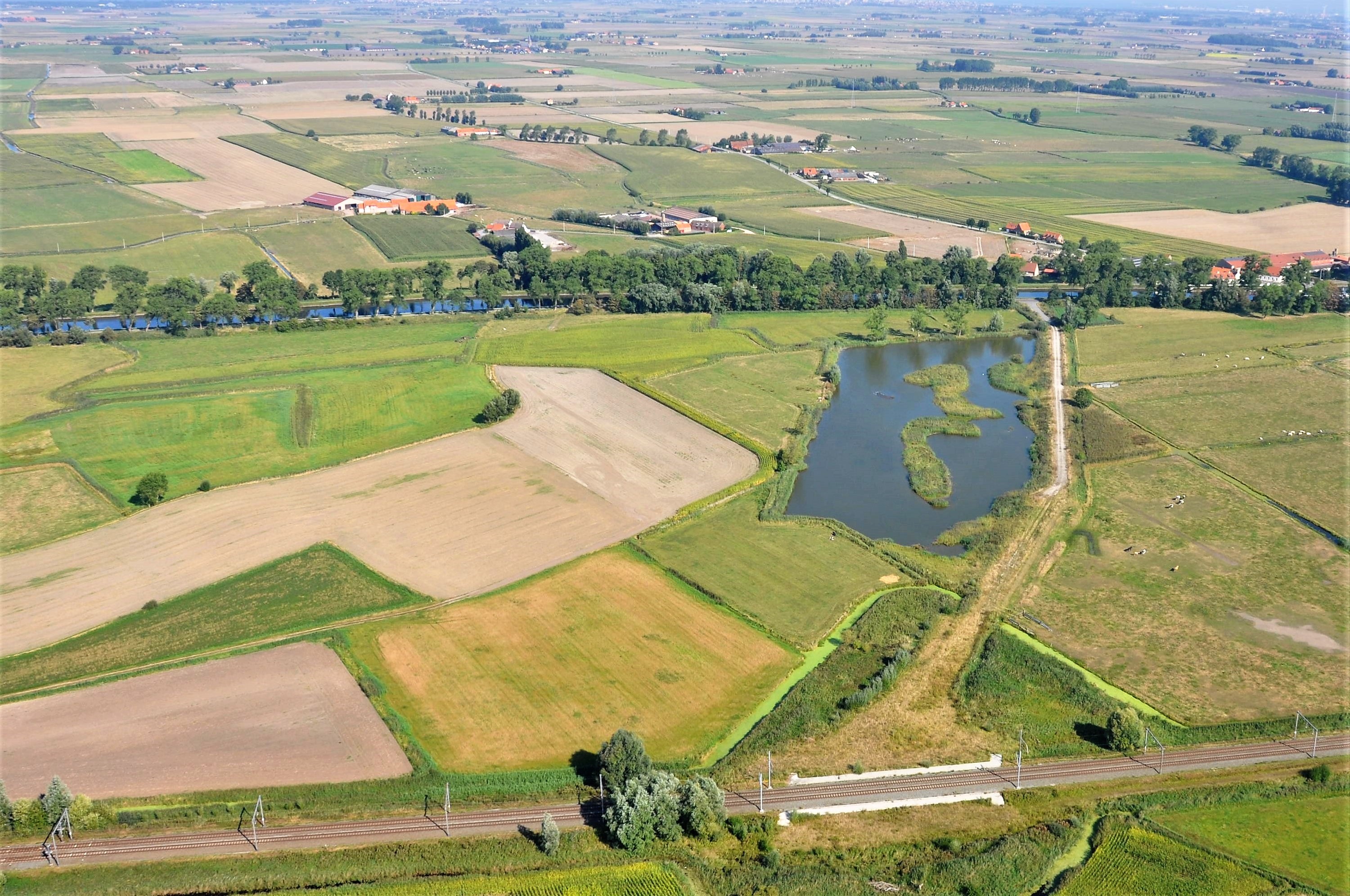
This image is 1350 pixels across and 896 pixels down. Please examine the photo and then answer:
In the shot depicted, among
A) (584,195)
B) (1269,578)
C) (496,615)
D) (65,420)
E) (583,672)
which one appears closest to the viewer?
(583,672)

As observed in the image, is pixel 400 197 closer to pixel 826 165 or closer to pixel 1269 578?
pixel 826 165

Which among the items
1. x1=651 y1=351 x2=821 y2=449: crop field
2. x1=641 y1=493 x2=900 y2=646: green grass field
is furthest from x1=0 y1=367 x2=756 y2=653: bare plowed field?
x1=651 y1=351 x2=821 y2=449: crop field

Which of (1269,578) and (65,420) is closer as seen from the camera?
(1269,578)

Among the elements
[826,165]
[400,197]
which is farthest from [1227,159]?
[400,197]

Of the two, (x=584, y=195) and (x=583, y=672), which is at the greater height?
(x=584, y=195)

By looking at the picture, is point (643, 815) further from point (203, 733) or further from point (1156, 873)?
point (203, 733)

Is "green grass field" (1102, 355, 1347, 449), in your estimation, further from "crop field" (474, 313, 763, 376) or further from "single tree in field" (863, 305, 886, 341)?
"crop field" (474, 313, 763, 376)

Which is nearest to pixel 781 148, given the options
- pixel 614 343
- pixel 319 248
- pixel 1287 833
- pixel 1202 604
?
pixel 319 248

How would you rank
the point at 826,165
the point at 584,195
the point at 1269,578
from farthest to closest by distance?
the point at 826,165 → the point at 584,195 → the point at 1269,578
